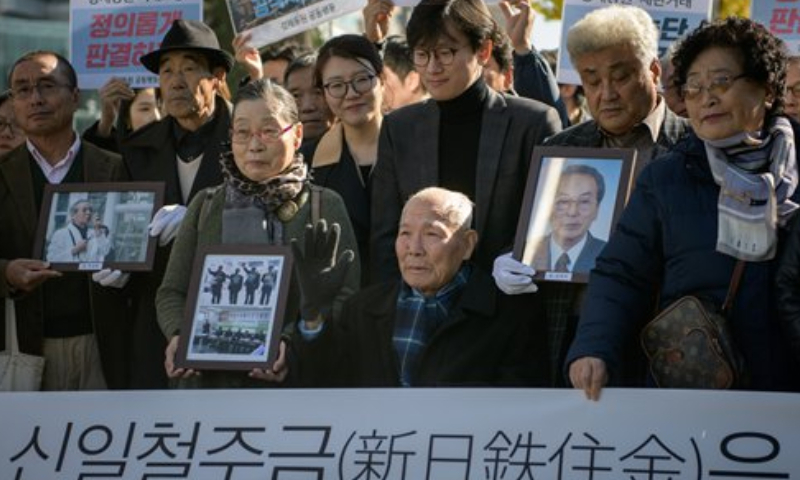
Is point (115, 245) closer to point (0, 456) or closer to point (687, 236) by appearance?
point (0, 456)

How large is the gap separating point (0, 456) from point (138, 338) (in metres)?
0.95

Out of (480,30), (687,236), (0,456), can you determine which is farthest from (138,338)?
(687,236)

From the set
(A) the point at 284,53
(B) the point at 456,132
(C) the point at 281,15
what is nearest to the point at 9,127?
(A) the point at 284,53

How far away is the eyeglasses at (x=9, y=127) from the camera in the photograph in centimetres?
940

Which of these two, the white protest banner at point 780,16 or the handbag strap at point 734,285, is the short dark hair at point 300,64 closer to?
the white protest banner at point 780,16

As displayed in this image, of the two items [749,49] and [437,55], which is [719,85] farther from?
[437,55]

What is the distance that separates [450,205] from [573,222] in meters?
0.45

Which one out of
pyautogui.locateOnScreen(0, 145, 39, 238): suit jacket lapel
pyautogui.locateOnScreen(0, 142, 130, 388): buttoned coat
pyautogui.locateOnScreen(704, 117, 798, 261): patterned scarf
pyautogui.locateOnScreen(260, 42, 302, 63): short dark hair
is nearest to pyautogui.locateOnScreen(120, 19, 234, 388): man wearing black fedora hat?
pyautogui.locateOnScreen(0, 142, 130, 388): buttoned coat

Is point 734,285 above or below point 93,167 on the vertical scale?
below

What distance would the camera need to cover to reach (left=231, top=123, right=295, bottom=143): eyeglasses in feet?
23.5

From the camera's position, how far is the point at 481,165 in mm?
7059

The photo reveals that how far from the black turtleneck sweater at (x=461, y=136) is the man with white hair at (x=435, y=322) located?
12.3 inches

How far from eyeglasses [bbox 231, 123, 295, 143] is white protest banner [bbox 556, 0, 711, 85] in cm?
151

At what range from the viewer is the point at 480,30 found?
726 cm
